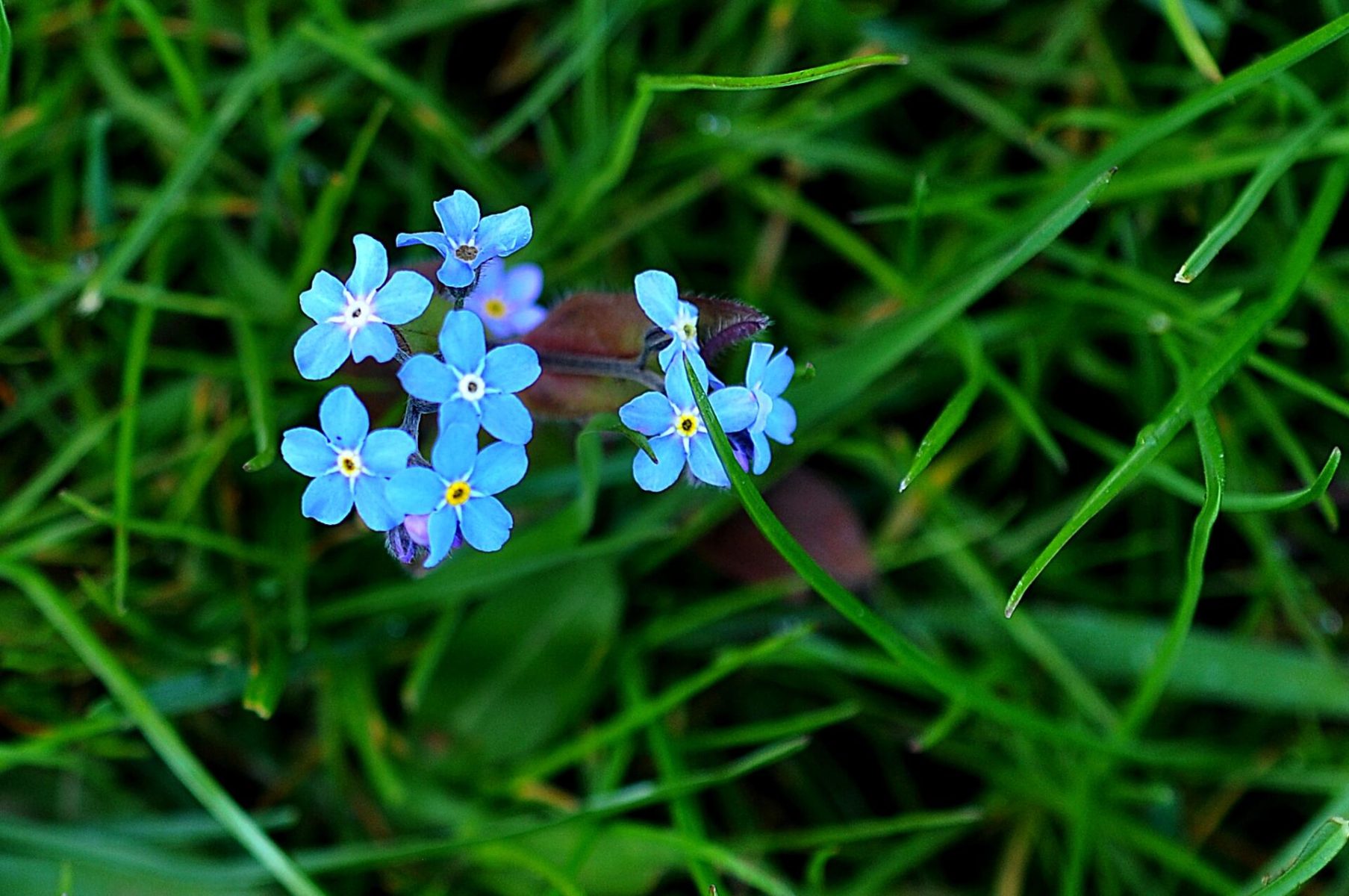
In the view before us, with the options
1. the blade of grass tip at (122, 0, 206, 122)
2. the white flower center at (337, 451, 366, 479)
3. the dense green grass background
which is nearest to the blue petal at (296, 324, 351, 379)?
the white flower center at (337, 451, 366, 479)

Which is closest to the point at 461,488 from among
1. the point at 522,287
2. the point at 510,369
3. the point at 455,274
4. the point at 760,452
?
the point at 510,369

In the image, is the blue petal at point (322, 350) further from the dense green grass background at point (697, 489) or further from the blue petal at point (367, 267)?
the dense green grass background at point (697, 489)

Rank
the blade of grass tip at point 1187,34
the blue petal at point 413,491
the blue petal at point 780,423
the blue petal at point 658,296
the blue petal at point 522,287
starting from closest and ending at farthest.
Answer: the blue petal at point 413,491
the blue petal at point 658,296
the blue petal at point 780,423
the blue petal at point 522,287
the blade of grass tip at point 1187,34

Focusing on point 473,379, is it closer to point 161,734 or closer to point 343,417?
point 343,417

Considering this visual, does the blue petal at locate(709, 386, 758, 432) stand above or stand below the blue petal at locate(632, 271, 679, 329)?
below

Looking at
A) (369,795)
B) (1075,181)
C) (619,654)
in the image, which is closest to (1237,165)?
(1075,181)

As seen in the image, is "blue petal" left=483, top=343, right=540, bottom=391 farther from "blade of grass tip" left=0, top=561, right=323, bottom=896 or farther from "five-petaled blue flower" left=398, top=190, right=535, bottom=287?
"blade of grass tip" left=0, top=561, right=323, bottom=896

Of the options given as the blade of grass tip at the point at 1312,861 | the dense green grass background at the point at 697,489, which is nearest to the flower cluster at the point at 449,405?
the dense green grass background at the point at 697,489
